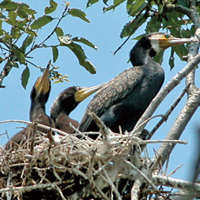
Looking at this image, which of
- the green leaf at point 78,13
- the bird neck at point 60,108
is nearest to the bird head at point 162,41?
the green leaf at point 78,13

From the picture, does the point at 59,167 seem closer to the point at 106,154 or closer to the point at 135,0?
the point at 106,154

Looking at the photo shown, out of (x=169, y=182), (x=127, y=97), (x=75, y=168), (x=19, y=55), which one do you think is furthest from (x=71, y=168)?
(x=127, y=97)

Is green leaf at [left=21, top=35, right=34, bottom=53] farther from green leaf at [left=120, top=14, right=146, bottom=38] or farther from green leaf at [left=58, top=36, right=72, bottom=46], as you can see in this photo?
green leaf at [left=120, top=14, right=146, bottom=38]

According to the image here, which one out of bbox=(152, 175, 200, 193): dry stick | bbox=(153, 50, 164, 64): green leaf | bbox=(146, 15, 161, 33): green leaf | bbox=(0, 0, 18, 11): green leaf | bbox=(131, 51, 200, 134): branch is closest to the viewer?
bbox=(131, 51, 200, 134): branch

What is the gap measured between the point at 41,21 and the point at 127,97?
1.22m

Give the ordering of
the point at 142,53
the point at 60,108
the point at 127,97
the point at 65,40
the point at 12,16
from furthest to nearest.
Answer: the point at 60,108 → the point at 142,53 → the point at 127,97 → the point at 65,40 → the point at 12,16

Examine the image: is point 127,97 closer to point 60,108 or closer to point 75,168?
point 60,108

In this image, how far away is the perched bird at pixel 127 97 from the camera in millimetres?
3980

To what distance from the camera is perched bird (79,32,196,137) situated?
13.1 ft

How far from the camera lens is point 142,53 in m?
4.60

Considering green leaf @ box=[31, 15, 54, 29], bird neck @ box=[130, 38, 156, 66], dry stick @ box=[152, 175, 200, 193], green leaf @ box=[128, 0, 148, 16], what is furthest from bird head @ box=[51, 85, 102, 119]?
dry stick @ box=[152, 175, 200, 193]

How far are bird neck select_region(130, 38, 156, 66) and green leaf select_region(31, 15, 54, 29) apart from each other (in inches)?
53.0

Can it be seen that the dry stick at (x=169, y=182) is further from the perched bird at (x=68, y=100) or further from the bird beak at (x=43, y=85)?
the bird beak at (x=43, y=85)

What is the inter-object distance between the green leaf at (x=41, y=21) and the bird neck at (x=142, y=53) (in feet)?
4.41
